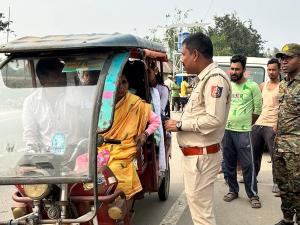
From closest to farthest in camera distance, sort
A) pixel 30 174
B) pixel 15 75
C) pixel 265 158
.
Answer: pixel 30 174
pixel 15 75
pixel 265 158

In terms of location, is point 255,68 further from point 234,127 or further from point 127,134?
point 127,134

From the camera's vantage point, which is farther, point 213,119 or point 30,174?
point 213,119

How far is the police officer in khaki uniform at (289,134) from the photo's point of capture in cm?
409

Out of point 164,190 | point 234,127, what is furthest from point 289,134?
point 164,190

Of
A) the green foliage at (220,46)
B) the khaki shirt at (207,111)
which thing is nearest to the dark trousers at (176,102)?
the khaki shirt at (207,111)

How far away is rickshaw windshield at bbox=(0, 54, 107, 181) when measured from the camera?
3059 mm

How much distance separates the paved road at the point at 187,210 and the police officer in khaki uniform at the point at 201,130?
159 cm

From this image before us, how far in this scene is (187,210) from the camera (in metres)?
5.26

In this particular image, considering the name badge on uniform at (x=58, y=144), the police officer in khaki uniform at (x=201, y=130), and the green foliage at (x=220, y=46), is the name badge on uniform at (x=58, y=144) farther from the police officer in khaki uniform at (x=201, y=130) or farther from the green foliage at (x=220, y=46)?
the green foliage at (x=220, y=46)

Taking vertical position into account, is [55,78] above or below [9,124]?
above

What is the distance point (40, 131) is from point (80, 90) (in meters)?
0.45

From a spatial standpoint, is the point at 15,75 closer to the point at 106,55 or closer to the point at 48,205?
the point at 106,55

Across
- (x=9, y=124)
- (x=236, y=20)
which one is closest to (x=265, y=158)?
(x=9, y=124)

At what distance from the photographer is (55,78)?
335cm
